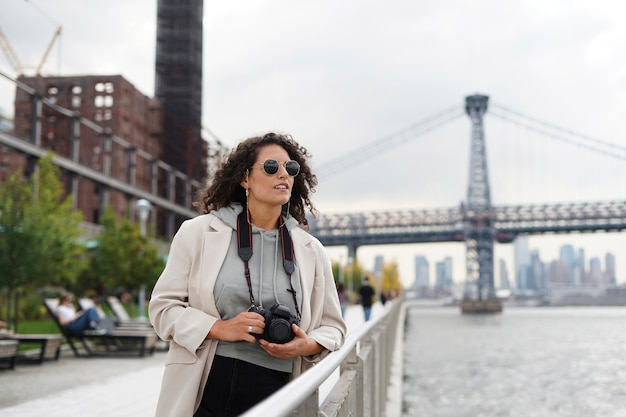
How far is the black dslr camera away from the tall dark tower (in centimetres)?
6342

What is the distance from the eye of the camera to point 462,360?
72.6ft

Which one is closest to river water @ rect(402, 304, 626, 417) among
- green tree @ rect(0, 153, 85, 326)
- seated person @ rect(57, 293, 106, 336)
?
seated person @ rect(57, 293, 106, 336)

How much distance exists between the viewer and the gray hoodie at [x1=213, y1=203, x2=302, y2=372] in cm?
242

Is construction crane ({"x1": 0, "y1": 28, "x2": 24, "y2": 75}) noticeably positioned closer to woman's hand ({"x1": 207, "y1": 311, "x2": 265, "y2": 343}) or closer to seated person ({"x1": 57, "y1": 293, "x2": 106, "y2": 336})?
seated person ({"x1": 57, "y1": 293, "x2": 106, "y2": 336})

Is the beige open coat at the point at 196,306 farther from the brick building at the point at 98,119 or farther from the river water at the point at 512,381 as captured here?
the brick building at the point at 98,119

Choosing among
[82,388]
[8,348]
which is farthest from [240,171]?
[8,348]

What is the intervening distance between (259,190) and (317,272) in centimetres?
32

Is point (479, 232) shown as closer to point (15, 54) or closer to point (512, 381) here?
point (15, 54)

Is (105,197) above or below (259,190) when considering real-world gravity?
above

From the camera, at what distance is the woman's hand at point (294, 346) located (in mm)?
2340

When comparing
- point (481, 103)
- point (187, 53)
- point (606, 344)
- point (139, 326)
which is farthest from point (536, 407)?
point (481, 103)

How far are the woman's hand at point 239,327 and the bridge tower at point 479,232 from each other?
82.3m

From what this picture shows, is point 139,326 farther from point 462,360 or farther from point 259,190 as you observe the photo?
point 259,190

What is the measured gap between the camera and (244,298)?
96.7 inches
